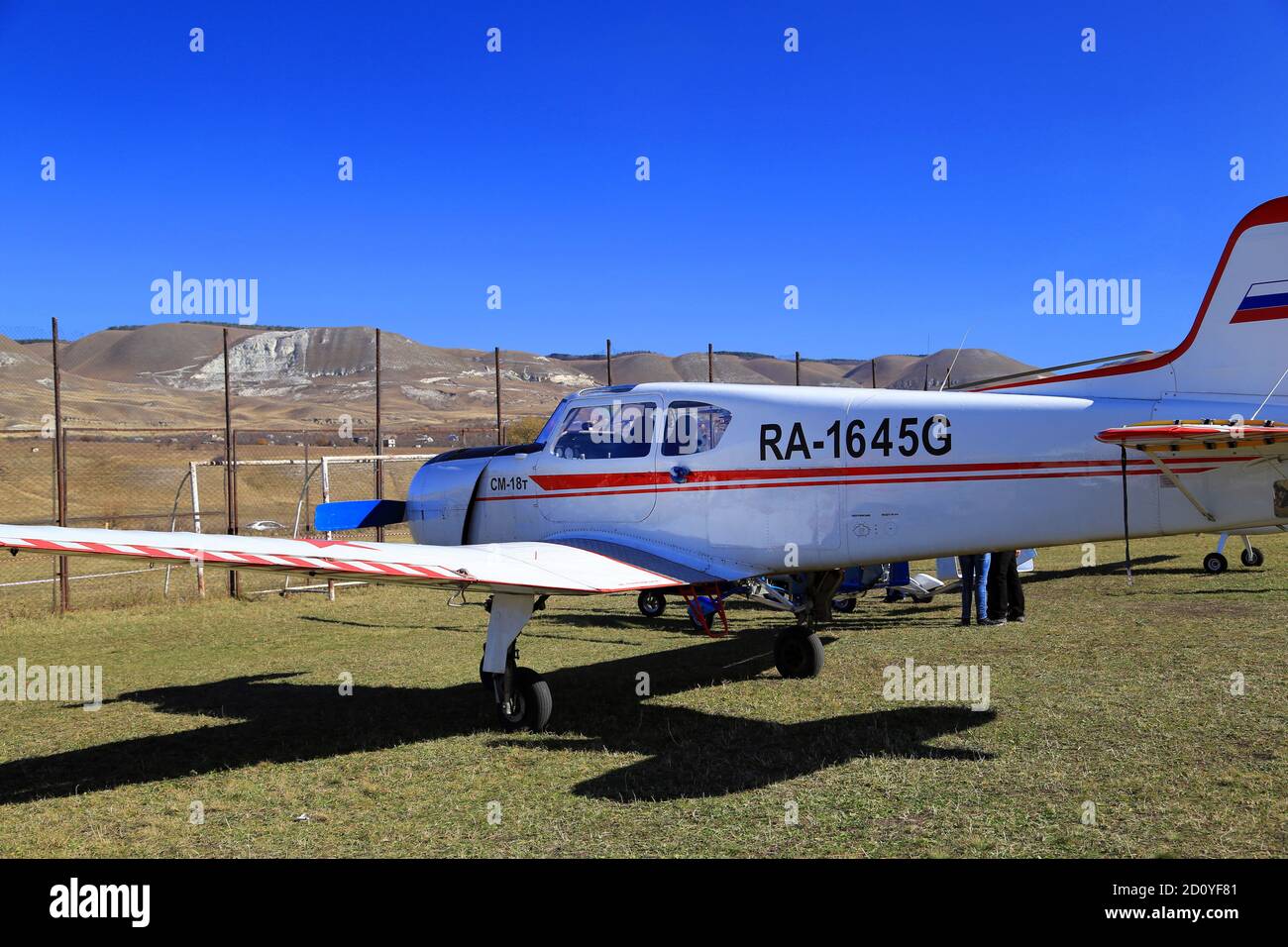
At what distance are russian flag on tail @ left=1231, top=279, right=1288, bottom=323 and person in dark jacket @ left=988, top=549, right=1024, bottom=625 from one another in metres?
6.58

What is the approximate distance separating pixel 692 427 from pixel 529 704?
2769 mm

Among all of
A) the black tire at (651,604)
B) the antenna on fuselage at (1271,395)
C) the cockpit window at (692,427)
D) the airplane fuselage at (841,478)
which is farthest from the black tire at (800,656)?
the black tire at (651,604)

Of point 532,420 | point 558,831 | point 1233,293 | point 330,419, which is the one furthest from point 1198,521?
point 330,419

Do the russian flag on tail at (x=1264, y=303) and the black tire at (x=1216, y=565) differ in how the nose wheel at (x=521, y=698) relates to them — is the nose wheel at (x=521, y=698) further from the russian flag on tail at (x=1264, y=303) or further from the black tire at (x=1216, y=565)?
the black tire at (x=1216, y=565)

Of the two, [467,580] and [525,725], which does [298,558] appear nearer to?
[467,580]

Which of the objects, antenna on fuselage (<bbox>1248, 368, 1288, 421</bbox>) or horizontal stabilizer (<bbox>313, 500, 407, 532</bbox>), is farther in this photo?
horizontal stabilizer (<bbox>313, 500, 407, 532</bbox>)

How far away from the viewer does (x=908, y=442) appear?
7.71 meters

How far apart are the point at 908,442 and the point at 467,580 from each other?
139 inches

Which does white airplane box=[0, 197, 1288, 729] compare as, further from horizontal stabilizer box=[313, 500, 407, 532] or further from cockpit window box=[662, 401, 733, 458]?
horizontal stabilizer box=[313, 500, 407, 532]

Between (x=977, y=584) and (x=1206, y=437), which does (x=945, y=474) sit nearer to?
(x=1206, y=437)

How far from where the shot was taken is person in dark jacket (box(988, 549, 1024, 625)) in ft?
43.3

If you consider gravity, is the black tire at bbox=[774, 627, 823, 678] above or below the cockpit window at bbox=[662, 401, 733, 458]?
below

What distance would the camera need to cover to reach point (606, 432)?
9.28m

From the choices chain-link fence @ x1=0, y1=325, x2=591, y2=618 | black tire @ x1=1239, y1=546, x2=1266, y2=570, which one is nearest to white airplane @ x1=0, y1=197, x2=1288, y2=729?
chain-link fence @ x1=0, y1=325, x2=591, y2=618
